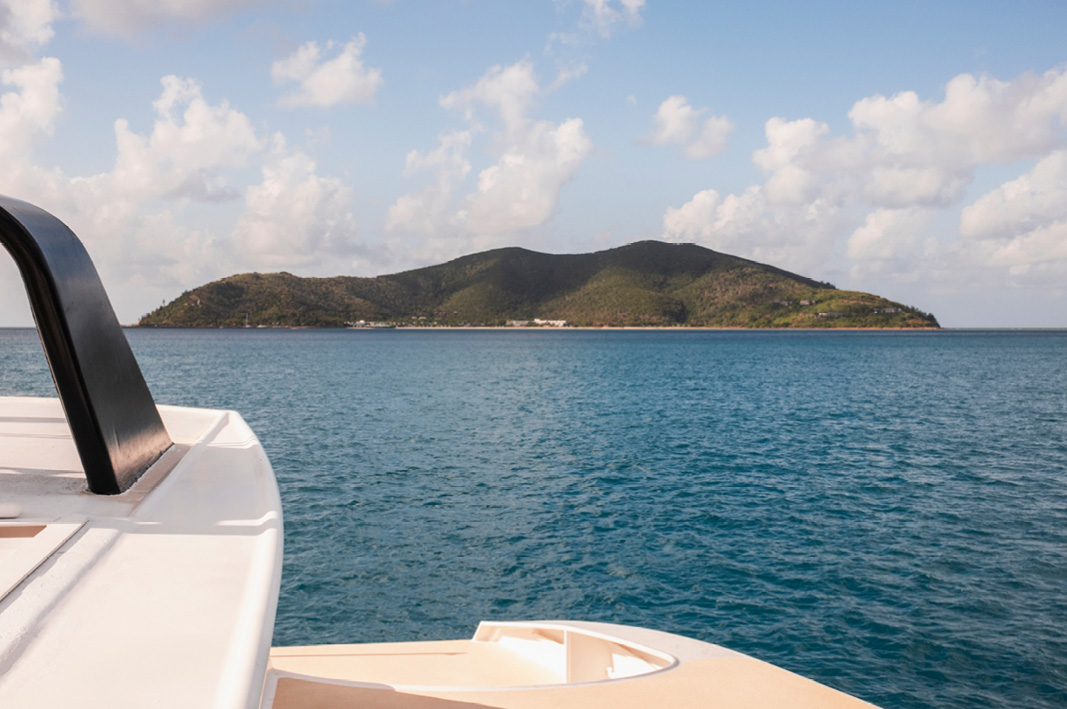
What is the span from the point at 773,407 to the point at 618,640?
133 feet

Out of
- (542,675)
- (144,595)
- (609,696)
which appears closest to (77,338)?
(144,595)

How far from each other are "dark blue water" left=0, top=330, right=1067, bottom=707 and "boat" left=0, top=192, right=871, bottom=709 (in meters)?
0.67

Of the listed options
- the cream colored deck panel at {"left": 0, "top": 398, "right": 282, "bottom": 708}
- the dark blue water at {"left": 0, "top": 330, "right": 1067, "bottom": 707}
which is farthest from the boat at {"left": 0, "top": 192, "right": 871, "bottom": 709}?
the dark blue water at {"left": 0, "top": 330, "right": 1067, "bottom": 707}

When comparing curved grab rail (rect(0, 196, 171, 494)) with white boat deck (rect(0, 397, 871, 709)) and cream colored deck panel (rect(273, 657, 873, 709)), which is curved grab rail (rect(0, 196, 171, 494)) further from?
cream colored deck panel (rect(273, 657, 873, 709))

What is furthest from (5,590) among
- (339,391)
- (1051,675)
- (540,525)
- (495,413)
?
(339,391)

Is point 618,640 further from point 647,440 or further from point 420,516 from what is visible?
point 647,440

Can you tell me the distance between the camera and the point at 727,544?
15992mm

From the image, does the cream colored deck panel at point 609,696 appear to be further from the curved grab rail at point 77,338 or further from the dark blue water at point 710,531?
the dark blue water at point 710,531

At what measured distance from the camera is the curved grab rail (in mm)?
4926

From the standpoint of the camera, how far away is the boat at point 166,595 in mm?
2857

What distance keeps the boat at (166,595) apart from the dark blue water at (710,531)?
2.20 ft

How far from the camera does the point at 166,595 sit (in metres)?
3.48

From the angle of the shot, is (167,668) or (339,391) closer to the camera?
(167,668)

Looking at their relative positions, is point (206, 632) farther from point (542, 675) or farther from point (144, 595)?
point (542, 675)
